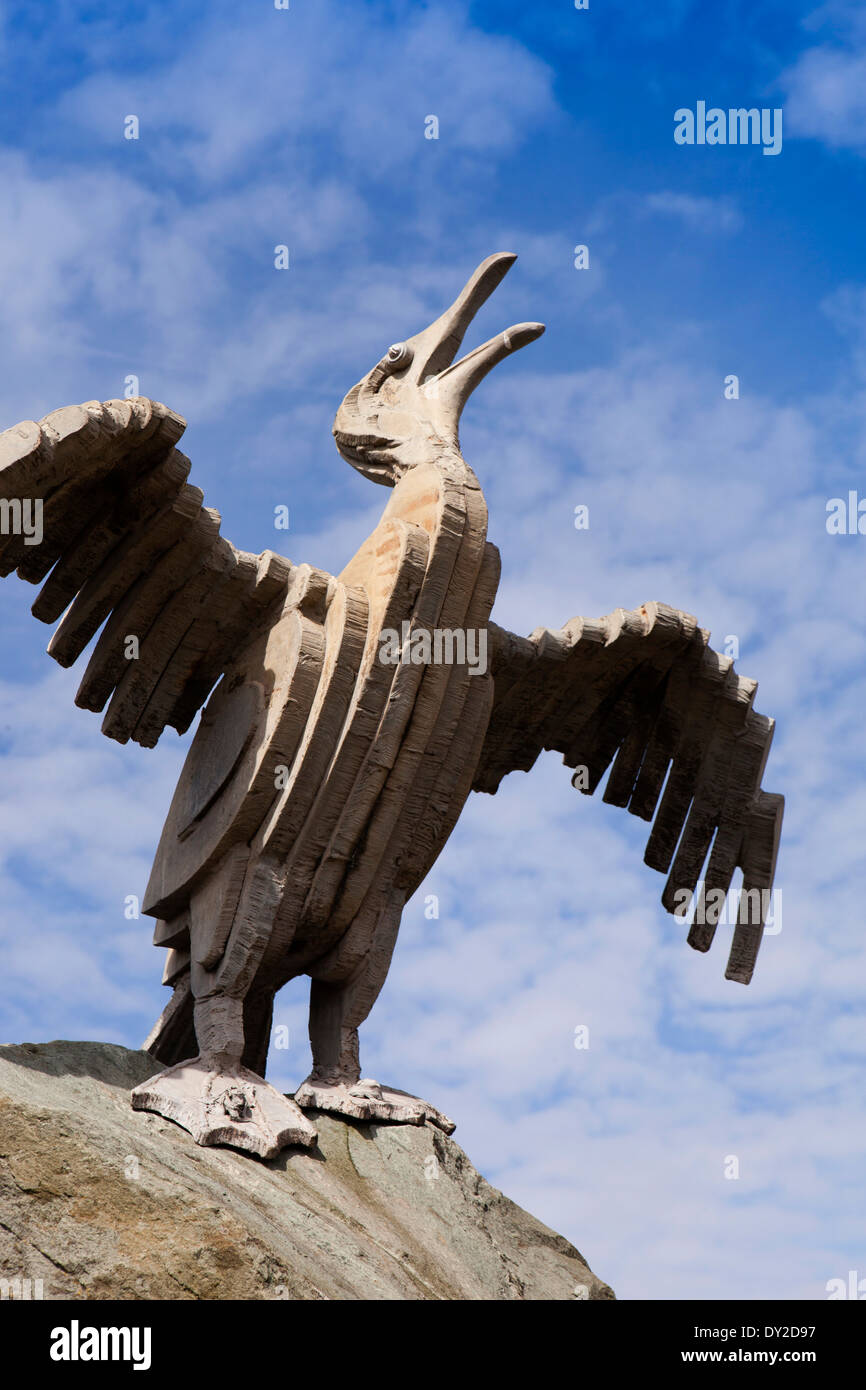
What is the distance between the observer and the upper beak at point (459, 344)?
840 cm

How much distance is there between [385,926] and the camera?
760 cm

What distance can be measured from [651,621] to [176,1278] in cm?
436

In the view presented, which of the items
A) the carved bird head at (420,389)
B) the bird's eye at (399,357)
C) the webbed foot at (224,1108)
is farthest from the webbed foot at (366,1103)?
the bird's eye at (399,357)

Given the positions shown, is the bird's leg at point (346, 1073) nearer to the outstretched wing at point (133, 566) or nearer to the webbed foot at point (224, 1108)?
the webbed foot at point (224, 1108)

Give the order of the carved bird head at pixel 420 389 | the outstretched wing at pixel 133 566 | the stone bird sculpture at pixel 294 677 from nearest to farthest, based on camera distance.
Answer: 1. the outstretched wing at pixel 133 566
2. the stone bird sculpture at pixel 294 677
3. the carved bird head at pixel 420 389

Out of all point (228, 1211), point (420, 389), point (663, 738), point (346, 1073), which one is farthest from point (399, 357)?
point (228, 1211)

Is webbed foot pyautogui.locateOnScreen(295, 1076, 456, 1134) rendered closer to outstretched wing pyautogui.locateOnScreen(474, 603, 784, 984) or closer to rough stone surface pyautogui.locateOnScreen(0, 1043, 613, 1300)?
rough stone surface pyautogui.locateOnScreen(0, 1043, 613, 1300)

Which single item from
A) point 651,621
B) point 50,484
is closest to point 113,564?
point 50,484

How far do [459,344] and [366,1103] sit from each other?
4.00m

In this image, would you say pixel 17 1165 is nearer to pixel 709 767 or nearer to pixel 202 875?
pixel 202 875

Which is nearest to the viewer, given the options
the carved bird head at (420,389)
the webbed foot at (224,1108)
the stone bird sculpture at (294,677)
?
the webbed foot at (224,1108)

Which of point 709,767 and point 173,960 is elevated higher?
point 709,767

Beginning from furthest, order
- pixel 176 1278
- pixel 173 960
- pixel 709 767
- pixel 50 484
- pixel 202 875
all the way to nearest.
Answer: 1. pixel 709 767
2. pixel 173 960
3. pixel 202 875
4. pixel 50 484
5. pixel 176 1278

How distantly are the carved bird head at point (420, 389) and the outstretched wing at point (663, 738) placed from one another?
3.55 ft
